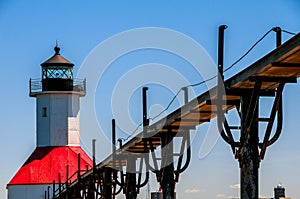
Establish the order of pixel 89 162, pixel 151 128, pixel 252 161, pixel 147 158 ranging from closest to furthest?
pixel 252 161 < pixel 151 128 < pixel 147 158 < pixel 89 162

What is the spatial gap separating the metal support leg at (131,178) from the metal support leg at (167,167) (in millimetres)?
5540

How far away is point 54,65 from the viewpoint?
202ft

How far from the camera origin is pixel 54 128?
6084cm

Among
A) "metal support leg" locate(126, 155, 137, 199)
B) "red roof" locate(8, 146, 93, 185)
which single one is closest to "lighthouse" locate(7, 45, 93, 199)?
"red roof" locate(8, 146, 93, 185)

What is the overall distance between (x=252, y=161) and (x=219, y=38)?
259 cm

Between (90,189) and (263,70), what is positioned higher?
(263,70)

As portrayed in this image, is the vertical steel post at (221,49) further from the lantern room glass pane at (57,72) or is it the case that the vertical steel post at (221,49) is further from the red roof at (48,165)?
the lantern room glass pane at (57,72)

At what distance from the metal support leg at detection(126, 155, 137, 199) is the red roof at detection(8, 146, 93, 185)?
2781 centimetres

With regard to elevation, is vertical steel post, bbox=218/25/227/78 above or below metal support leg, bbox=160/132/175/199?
above

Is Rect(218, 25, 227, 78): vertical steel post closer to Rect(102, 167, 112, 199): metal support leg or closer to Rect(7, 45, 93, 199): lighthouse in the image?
Rect(102, 167, 112, 199): metal support leg

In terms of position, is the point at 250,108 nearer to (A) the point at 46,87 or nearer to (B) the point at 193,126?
(B) the point at 193,126

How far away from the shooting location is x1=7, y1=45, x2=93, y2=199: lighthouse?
5850 centimetres

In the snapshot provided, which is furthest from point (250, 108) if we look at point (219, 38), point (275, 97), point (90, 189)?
point (90, 189)

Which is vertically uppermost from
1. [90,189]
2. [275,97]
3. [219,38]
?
[219,38]
